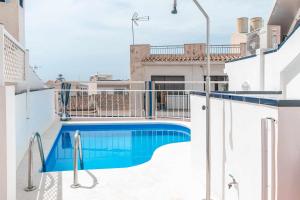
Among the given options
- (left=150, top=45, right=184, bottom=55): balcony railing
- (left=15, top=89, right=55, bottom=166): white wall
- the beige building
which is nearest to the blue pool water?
(left=15, top=89, right=55, bottom=166): white wall

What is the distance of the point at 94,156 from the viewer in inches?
244

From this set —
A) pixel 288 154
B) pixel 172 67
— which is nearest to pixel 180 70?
pixel 172 67

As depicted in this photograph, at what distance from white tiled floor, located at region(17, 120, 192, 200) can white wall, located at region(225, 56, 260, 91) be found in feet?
6.91

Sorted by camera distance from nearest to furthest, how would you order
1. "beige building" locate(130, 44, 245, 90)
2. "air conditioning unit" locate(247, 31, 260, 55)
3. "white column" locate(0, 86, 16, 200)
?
"white column" locate(0, 86, 16, 200)
"air conditioning unit" locate(247, 31, 260, 55)
"beige building" locate(130, 44, 245, 90)

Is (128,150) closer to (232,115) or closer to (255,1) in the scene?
(232,115)

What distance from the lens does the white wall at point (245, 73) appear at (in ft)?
18.3

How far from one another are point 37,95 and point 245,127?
6045mm

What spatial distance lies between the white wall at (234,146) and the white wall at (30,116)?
125 inches

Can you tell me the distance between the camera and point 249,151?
214cm

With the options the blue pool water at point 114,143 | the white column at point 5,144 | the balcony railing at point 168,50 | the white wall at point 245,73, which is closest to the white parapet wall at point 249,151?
the white column at point 5,144

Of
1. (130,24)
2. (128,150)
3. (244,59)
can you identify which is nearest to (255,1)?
(244,59)

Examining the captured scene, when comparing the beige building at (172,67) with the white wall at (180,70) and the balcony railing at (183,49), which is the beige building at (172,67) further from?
the balcony railing at (183,49)

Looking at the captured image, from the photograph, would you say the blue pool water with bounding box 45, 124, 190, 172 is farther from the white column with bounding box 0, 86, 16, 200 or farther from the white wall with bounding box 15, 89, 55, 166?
the white column with bounding box 0, 86, 16, 200

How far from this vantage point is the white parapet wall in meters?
1.75
